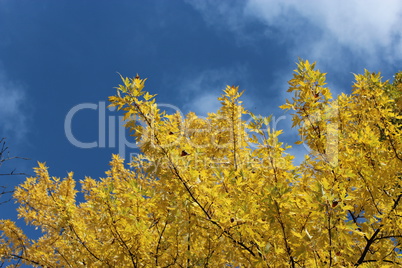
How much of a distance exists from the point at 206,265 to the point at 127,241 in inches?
37.1

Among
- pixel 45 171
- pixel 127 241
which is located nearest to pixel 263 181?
pixel 127 241

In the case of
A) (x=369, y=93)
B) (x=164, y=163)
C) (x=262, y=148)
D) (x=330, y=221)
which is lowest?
(x=330, y=221)

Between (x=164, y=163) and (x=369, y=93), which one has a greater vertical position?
(x=369, y=93)

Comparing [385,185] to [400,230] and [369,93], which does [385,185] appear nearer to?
[400,230]

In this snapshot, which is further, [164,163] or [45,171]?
[45,171]

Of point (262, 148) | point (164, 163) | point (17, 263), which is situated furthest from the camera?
point (17, 263)

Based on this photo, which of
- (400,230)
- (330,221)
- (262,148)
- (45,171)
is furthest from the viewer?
(45,171)

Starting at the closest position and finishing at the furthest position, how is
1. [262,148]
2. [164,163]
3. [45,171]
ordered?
[164,163] < [262,148] < [45,171]

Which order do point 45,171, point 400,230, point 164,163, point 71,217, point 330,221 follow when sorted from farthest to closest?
1. point 45,171
2. point 71,217
3. point 400,230
4. point 164,163
5. point 330,221

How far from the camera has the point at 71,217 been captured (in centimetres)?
509

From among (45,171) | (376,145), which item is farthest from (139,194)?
(45,171)

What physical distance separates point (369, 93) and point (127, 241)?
409 cm

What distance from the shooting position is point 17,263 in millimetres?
7195

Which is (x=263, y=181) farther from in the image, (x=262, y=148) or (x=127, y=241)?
(x=127, y=241)
